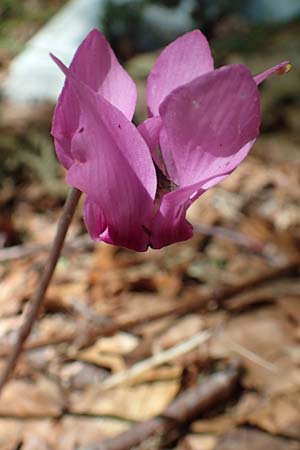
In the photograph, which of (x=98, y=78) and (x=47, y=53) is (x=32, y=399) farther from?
(x=47, y=53)

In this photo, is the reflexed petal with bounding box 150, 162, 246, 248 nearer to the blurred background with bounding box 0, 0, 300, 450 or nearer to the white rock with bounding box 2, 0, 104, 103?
the blurred background with bounding box 0, 0, 300, 450

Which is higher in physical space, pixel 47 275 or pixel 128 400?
pixel 47 275

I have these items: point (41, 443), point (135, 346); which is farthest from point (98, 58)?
point (135, 346)

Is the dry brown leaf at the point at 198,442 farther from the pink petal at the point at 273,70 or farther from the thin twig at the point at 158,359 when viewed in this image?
the pink petal at the point at 273,70

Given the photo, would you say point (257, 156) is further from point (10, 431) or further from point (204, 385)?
point (10, 431)

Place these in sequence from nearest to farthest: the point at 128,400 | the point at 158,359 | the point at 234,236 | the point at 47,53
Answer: the point at 128,400 < the point at 158,359 < the point at 234,236 < the point at 47,53

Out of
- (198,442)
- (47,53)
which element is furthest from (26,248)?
(47,53)

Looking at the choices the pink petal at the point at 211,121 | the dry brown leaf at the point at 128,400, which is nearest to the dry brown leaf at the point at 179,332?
the dry brown leaf at the point at 128,400
